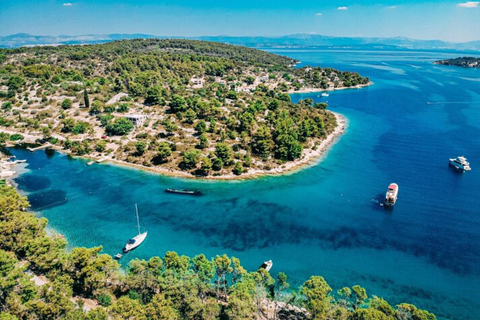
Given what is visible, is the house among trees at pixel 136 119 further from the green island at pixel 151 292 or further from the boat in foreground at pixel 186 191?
the green island at pixel 151 292

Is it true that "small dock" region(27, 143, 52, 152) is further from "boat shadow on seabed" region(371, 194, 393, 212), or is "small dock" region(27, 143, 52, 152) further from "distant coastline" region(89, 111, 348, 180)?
"boat shadow on seabed" region(371, 194, 393, 212)

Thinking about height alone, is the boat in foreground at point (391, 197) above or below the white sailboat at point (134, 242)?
above

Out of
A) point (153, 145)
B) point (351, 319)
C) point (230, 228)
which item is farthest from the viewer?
point (153, 145)

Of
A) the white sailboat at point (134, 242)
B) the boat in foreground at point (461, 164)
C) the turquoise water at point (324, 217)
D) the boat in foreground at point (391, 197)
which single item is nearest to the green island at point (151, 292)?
the turquoise water at point (324, 217)

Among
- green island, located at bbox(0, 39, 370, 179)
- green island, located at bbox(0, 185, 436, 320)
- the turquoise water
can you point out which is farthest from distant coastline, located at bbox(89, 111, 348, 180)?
green island, located at bbox(0, 185, 436, 320)

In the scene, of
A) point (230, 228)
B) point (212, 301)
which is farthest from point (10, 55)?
point (212, 301)

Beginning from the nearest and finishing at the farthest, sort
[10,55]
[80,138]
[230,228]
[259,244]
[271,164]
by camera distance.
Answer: [259,244], [230,228], [271,164], [80,138], [10,55]

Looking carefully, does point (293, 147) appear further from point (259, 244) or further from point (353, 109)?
point (353, 109)
